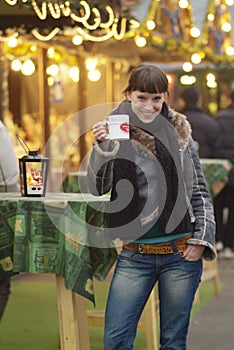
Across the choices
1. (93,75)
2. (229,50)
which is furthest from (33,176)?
(229,50)

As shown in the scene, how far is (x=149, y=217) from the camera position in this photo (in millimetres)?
4434

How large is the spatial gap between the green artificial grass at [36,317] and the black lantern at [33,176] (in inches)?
63.2

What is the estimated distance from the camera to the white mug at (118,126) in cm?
434

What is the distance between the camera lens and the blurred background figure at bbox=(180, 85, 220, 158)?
11000mm

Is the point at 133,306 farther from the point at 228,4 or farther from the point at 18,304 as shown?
the point at 228,4

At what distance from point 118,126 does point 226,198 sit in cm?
691

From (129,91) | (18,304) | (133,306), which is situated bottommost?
(18,304)

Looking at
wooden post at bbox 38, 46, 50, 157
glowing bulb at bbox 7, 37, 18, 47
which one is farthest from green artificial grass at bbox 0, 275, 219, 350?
wooden post at bbox 38, 46, 50, 157

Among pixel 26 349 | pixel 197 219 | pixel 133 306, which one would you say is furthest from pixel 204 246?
pixel 26 349

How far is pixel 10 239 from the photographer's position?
530 cm

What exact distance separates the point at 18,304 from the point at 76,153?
5.66 m

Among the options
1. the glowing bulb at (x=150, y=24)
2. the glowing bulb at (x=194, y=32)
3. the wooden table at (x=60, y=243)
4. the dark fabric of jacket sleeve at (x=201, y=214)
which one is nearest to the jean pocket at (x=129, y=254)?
the dark fabric of jacket sleeve at (x=201, y=214)

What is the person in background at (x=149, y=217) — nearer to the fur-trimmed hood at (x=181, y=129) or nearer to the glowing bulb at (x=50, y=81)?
the fur-trimmed hood at (x=181, y=129)

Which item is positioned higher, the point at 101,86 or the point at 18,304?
the point at 101,86
